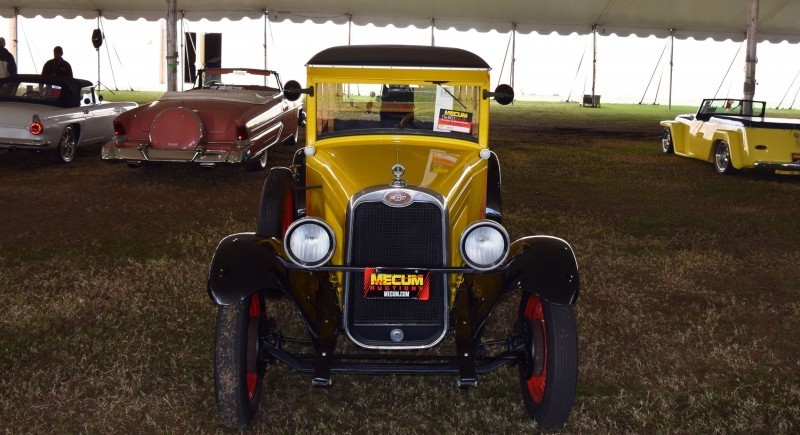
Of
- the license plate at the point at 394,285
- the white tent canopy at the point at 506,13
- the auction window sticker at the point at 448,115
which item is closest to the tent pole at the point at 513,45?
the white tent canopy at the point at 506,13

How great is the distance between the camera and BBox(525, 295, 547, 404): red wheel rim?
3.30 m

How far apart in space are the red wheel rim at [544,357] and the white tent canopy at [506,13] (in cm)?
2244

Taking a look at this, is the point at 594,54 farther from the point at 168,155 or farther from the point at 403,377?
the point at 403,377

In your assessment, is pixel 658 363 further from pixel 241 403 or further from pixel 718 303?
pixel 241 403

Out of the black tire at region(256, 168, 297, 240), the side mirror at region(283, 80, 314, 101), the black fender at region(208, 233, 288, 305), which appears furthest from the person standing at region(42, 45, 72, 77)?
the black fender at region(208, 233, 288, 305)

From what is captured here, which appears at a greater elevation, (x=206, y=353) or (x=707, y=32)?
(x=707, y=32)

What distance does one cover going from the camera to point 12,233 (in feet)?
22.0

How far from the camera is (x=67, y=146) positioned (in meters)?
11.0

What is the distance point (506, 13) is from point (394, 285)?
79.7 ft

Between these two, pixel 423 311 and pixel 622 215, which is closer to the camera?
pixel 423 311

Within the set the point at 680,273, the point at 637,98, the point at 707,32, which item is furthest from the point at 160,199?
the point at 637,98

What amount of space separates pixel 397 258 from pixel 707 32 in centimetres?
2658

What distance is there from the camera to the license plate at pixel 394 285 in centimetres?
329

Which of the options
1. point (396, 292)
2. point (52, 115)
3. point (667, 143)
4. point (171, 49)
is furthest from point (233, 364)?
point (171, 49)
